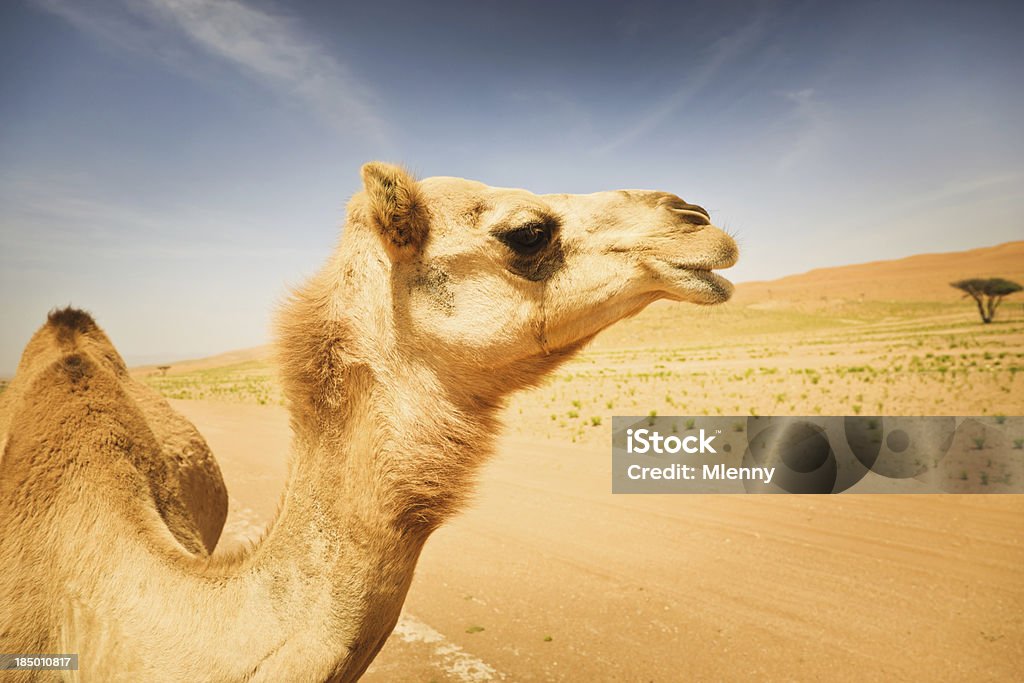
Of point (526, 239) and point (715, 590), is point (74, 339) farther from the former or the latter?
point (715, 590)

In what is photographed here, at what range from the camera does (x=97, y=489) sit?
260 centimetres

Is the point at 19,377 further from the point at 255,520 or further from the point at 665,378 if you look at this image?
the point at 665,378

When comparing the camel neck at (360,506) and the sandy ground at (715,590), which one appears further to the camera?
the sandy ground at (715,590)

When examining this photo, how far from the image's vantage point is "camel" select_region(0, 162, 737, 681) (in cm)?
201

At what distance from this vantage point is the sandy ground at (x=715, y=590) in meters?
4.74

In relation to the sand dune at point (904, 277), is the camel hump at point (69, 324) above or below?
below

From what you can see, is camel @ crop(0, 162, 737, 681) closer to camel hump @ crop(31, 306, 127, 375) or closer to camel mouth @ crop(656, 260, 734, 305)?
camel mouth @ crop(656, 260, 734, 305)

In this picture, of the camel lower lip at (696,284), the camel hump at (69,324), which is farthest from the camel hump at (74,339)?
the camel lower lip at (696,284)

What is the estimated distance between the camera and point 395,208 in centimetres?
219

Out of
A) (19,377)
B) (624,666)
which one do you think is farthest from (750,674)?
(19,377)

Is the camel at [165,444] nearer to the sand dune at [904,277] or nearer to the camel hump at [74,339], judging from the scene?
the camel hump at [74,339]

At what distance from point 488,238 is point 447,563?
5.58 metres
